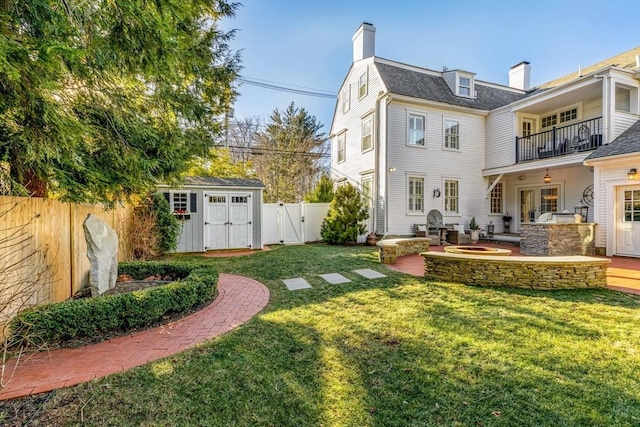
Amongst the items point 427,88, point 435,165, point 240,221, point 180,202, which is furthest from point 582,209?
point 180,202

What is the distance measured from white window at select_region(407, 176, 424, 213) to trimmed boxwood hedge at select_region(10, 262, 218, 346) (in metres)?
9.75

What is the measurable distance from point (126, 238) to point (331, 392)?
8096mm

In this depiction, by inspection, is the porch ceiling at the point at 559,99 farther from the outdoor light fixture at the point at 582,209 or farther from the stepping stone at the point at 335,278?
Answer: the stepping stone at the point at 335,278

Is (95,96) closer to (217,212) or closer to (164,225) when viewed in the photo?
(164,225)

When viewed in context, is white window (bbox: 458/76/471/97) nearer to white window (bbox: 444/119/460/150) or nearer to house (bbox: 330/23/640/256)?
house (bbox: 330/23/640/256)

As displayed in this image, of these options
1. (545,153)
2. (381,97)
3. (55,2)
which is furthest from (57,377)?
(545,153)

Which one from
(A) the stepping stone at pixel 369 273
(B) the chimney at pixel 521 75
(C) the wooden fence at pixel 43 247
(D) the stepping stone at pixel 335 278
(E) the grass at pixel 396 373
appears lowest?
(E) the grass at pixel 396 373

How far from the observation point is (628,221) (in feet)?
28.5

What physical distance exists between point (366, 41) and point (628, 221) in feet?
40.1

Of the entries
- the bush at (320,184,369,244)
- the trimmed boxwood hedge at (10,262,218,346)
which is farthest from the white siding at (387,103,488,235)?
the trimmed boxwood hedge at (10,262,218,346)

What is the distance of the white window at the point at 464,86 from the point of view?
46.3ft

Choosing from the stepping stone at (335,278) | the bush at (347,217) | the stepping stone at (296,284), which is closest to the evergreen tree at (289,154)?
the bush at (347,217)

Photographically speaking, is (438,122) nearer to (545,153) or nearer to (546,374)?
(545,153)

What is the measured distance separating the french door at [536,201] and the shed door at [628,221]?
11.6 ft
